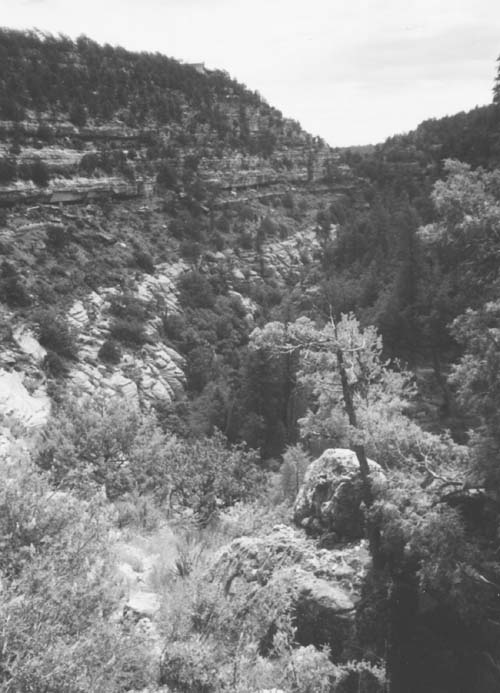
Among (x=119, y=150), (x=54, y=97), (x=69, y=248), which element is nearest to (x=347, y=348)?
(x=69, y=248)

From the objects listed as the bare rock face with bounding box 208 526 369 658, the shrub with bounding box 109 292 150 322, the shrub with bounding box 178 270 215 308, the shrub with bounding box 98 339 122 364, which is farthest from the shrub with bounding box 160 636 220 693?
the shrub with bounding box 178 270 215 308

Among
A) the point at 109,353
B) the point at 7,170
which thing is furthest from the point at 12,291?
the point at 7,170

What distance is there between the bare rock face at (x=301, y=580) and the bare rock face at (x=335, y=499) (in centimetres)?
58

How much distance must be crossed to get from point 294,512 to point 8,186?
3837 centimetres

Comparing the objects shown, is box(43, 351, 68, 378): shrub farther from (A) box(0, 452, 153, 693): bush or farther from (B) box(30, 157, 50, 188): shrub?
(A) box(0, 452, 153, 693): bush

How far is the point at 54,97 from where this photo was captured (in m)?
50.2

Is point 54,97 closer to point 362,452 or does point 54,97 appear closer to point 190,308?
point 190,308

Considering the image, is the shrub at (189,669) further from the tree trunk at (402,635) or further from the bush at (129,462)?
the bush at (129,462)

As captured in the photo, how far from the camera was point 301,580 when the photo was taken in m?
8.95

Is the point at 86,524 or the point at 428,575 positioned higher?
the point at 86,524

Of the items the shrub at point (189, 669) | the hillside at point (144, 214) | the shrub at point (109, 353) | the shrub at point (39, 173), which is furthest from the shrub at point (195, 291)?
the shrub at point (189, 669)

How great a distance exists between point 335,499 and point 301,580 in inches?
97.0

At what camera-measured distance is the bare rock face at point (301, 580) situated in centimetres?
784

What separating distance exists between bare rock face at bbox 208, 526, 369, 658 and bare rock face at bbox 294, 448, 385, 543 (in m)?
0.58
